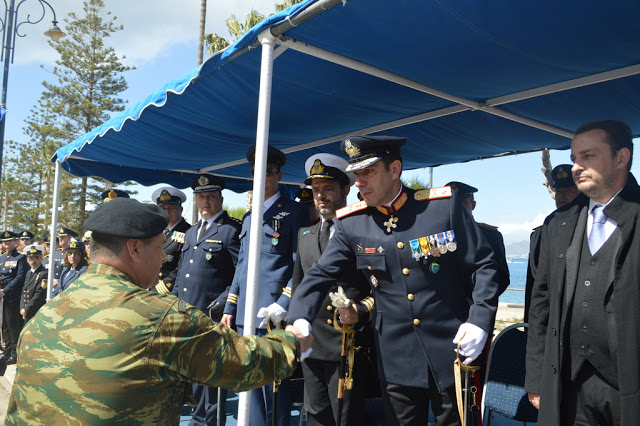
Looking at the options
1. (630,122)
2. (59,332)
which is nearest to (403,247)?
(59,332)

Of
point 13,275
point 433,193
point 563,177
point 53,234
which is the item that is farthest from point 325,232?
point 13,275

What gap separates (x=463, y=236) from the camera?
2.61 m

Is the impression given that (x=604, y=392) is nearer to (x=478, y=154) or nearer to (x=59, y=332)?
(x=59, y=332)

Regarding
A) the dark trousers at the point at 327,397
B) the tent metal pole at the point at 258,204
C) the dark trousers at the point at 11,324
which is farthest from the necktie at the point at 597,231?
the dark trousers at the point at 11,324

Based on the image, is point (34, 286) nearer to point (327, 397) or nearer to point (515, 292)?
point (327, 397)

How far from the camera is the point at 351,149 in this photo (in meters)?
2.80

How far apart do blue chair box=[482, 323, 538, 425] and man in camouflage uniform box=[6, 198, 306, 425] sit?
1894mm

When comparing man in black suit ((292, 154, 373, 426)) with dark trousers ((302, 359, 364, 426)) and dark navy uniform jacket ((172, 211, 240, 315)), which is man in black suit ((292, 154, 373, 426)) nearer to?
dark trousers ((302, 359, 364, 426))

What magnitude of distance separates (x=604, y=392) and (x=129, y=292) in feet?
6.15

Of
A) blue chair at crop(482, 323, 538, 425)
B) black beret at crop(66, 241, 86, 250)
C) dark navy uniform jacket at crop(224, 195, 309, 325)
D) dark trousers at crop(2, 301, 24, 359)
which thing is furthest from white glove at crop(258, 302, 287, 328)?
dark trousers at crop(2, 301, 24, 359)

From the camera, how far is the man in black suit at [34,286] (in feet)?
30.0

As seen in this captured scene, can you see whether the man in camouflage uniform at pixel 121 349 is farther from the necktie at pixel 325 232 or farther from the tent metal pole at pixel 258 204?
the necktie at pixel 325 232

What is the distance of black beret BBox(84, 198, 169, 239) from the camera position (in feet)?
5.92

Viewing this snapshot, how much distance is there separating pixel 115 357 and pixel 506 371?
101 inches
